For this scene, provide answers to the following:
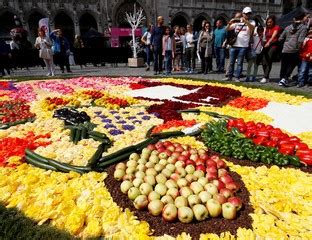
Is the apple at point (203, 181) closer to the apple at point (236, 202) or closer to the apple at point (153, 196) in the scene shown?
the apple at point (236, 202)

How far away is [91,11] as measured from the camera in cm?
3456

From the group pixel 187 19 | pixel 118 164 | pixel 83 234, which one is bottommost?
pixel 83 234

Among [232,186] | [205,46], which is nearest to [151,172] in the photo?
[232,186]

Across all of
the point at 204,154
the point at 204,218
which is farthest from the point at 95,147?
the point at 204,218

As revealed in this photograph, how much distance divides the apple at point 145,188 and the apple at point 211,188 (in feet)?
1.71

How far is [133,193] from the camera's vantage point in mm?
2559

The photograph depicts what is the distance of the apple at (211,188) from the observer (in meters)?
2.51

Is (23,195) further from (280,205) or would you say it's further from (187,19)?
(187,19)

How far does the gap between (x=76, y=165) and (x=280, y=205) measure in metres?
2.21

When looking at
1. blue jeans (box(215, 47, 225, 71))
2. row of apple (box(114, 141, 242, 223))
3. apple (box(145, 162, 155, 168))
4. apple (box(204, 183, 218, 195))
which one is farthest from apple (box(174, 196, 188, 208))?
blue jeans (box(215, 47, 225, 71))

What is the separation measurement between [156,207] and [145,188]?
234mm

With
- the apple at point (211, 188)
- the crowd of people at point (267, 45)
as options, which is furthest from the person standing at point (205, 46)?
the apple at point (211, 188)

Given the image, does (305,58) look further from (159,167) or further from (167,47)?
(159,167)

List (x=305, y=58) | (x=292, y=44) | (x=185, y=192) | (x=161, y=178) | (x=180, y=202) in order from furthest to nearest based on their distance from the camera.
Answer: (x=292, y=44)
(x=305, y=58)
(x=161, y=178)
(x=185, y=192)
(x=180, y=202)
